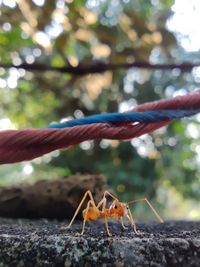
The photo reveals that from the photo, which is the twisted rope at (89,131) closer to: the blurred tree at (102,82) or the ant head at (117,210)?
the ant head at (117,210)

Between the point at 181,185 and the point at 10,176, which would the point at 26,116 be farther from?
the point at 10,176

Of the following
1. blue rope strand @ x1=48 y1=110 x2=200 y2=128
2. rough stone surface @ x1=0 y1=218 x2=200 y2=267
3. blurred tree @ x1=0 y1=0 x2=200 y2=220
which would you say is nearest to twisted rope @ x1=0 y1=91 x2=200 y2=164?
blue rope strand @ x1=48 y1=110 x2=200 y2=128

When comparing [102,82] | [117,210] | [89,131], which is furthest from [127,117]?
[102,82]

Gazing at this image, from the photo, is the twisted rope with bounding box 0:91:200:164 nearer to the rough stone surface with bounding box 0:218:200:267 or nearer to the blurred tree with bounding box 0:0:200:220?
the rough stone surface with bounding box 0:218:200:267

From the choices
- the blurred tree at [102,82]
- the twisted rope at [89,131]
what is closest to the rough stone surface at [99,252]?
the twisted rope at [89,131]

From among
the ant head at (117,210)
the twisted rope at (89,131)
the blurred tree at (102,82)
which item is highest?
the blurred tree at (102,82)

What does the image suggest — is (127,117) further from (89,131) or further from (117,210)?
Answer: (117,210)
